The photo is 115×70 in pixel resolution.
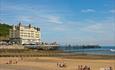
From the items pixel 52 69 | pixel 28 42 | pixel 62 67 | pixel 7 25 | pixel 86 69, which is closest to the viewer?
pixel 86 69

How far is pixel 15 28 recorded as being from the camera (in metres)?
145

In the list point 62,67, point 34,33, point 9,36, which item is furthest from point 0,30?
point 62,67

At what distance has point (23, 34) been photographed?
140000mm

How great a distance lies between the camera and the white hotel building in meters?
136

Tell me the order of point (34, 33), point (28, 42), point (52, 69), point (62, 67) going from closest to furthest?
point (52, 69) → point (62, 67) → point (28, 42) → point (34, 33)

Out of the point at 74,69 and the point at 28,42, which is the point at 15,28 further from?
the point at 74,69

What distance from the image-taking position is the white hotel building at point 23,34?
136500mm

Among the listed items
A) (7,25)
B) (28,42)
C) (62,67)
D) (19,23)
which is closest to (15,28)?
(19,23)

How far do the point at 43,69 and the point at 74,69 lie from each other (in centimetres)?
296

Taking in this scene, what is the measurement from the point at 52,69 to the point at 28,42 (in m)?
111

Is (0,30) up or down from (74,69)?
up

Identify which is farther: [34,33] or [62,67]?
[34,33]

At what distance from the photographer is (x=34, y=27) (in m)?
157

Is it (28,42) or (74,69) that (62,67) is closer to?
(74,69)
